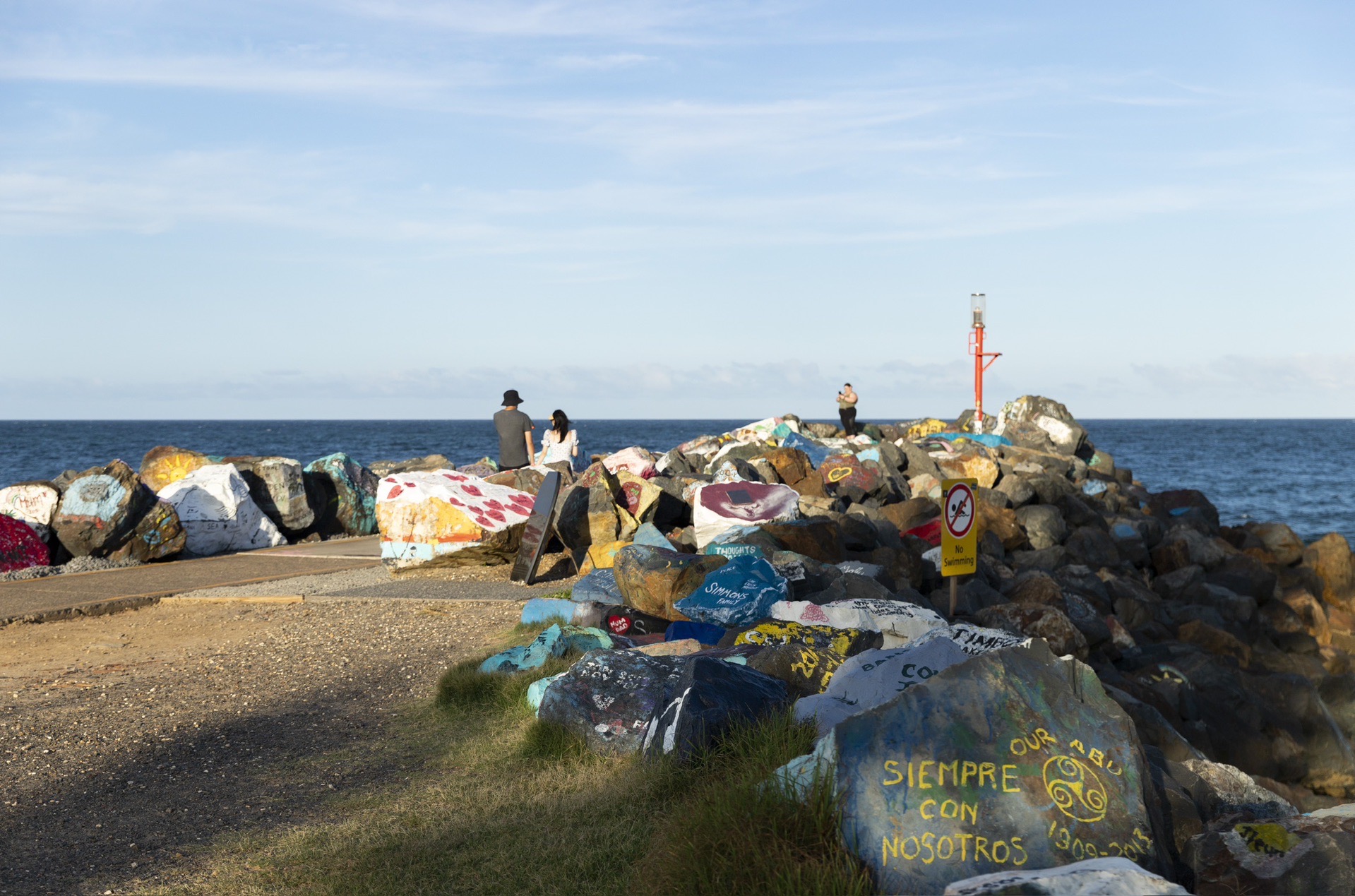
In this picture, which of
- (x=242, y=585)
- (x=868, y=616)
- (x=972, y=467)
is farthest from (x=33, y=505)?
(x=972, y=467)

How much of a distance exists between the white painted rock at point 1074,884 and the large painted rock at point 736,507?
8.30 metres

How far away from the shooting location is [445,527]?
38.5 feet

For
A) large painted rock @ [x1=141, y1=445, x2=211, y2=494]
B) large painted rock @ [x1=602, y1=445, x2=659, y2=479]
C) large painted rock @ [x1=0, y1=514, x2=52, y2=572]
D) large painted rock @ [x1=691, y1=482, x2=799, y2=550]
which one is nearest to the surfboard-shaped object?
large painted rock @ [x1=691, y1=482, x2=799, y2=550]

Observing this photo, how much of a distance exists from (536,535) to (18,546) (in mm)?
5721

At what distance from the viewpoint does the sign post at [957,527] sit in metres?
7.07

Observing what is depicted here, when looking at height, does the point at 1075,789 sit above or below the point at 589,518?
below

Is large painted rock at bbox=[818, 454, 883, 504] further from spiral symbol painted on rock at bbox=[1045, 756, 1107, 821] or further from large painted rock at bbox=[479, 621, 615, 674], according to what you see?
spiral symbol painted on rock at bbox=[1045, 756, 1107, 821]

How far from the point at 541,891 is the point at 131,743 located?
322cm

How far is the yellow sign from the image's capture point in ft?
23.2

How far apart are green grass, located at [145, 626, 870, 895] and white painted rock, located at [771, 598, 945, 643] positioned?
227 cm

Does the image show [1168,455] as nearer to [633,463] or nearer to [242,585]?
[633,463]

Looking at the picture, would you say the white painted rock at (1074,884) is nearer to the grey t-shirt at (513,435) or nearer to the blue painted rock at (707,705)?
the blue painted rock at (707,705)

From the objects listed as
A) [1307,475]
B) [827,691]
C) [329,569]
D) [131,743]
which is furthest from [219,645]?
[1307,475]

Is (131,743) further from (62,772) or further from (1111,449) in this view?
(1111,449)
